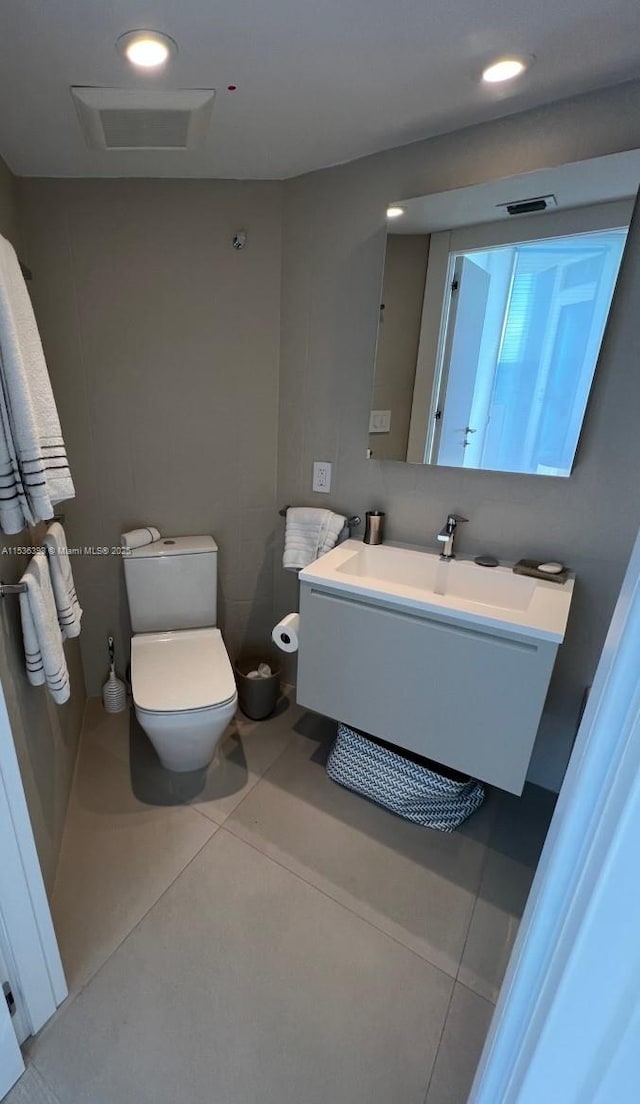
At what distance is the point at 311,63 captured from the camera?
108 centimetres

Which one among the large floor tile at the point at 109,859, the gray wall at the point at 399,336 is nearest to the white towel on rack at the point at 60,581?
the large floor tile at the point at 109,859

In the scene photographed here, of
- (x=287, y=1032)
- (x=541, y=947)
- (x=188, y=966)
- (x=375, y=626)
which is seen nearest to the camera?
(x=541, y=947)

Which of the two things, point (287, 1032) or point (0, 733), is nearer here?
point (0, 733)

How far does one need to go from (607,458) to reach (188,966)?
5.83 ft

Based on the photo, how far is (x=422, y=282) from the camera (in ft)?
4.94

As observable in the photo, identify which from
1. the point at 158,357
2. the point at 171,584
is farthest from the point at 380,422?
the point at 171,584

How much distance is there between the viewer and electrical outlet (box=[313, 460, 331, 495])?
6.11 ft

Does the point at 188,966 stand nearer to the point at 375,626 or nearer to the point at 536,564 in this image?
the point at 375,626

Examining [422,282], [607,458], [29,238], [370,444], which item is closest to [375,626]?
[370,444]

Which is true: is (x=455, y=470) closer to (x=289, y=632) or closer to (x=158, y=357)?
(x=289, y=632)

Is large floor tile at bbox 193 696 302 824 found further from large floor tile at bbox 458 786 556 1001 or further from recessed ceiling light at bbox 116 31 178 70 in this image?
recessed ceiling light at bbox 116 31 178 70

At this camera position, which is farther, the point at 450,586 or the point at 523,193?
the point at 450,586

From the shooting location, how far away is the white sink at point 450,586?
1.21m

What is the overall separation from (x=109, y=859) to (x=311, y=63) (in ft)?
7.17
